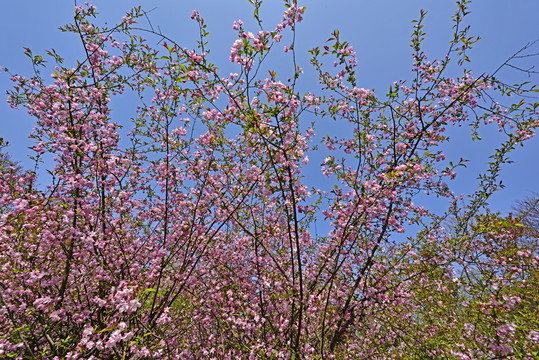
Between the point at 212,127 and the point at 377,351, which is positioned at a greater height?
the point at 212,127

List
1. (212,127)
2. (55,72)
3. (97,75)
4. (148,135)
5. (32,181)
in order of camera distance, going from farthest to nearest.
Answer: (148,135)
(212,127)
(97,75)
(32,181)
(55,72)

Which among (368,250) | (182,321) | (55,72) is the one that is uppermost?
(55,72)

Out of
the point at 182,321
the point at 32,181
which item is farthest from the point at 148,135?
the point at 182,321

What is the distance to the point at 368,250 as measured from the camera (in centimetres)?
422

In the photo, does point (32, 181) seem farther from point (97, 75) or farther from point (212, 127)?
point (212, 127)

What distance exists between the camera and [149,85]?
4664mm

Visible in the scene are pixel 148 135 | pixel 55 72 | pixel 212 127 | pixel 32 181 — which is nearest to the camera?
pixel 55 72

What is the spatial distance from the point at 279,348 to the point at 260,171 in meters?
3.07

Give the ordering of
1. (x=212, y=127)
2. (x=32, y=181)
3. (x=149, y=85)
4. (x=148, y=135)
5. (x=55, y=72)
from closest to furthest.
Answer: (x=55, y=72), (x=32, y=181), (x=212, y=127), (x=149, y=85), (x=148, y=135)

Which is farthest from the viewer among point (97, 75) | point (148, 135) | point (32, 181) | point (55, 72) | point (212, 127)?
point (148, 135)

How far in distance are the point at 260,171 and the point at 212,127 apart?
52.4 inches

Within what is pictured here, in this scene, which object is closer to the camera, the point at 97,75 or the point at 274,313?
the point at 97,75

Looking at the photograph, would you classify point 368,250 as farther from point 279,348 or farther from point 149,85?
point 149,85

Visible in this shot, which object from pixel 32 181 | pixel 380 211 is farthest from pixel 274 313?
pixel 32 181
